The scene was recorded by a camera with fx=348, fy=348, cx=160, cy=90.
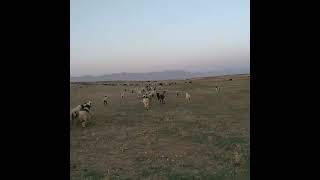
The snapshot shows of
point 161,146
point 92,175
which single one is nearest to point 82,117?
point 161,146

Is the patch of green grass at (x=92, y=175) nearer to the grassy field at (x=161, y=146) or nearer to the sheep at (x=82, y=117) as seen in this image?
the grassy field at (x=161, y=146)

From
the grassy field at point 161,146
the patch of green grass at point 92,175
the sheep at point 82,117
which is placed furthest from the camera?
the sheep at point 82,117

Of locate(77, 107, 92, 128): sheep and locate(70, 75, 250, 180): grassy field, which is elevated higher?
locate(77, 107, 92, 128): sheep

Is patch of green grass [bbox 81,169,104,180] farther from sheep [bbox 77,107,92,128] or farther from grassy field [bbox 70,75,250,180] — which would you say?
sheep [bbox 77,107,92,128]

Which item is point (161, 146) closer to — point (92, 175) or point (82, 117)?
point (92, 175)

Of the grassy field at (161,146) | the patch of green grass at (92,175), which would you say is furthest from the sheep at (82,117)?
the patch of green grass at (92,175)

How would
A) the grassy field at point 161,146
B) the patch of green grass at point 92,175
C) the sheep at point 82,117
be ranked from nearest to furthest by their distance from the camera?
the patch of green grass at point 92,175 < the grassy field at point 161,146 < the sheep at point 82,117

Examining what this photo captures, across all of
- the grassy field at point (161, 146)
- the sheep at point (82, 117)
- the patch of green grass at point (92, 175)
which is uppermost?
the sheep at point (82, 117)

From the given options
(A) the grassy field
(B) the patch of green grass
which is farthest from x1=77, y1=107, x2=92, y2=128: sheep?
(B) the patch of green grass

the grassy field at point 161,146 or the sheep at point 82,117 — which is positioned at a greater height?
the sheep at point 82,117
